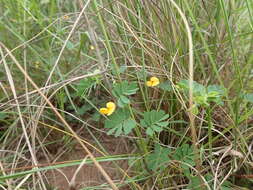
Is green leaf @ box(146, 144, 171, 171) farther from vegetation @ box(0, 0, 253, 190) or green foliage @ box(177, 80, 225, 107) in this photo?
green foliage @ box(177, 80, 225, 107)

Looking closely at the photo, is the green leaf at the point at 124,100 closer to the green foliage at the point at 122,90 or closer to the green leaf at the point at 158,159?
the green foliage at the point at 122,90

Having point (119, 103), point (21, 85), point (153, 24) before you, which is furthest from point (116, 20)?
point (21, 85)

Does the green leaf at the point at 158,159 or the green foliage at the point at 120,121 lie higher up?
the green foliage at the point at 120,121

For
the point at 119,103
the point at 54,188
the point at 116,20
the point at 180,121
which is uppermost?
the point at 116,20

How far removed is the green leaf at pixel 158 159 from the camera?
0.81m

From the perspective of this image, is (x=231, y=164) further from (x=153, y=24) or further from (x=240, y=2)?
(x=240, y=2)

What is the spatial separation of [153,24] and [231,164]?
1.36 ft

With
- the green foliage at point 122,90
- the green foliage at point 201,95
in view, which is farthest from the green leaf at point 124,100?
the green foliage at point 201,95

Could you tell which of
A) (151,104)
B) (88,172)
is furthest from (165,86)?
(88,172)

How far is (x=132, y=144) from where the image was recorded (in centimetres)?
99

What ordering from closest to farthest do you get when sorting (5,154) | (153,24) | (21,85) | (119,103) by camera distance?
(119,103), (153,24), (5,154), (21,85)

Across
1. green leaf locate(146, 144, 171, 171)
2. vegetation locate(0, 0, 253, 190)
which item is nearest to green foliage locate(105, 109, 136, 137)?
vegetation locate(0, 0, 253, 190)

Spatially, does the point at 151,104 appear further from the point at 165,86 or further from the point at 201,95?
the point at 201,95

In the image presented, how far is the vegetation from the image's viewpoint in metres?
0.78
